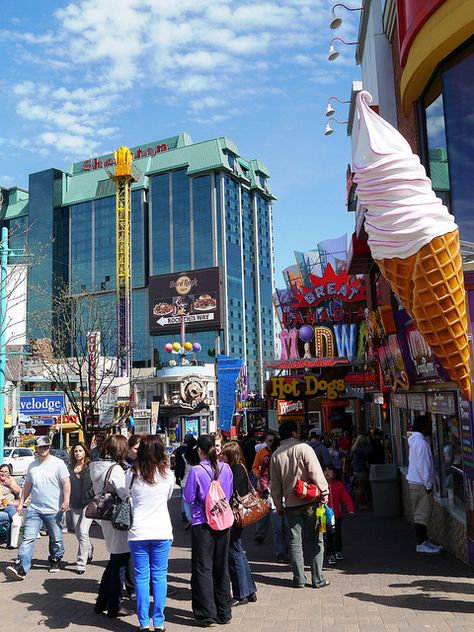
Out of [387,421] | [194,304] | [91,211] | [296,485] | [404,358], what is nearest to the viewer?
[296,485]

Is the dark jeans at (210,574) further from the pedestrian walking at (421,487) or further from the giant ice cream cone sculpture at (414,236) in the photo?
the pedestrian walking at (421,487)

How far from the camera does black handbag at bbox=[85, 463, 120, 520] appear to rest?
631 cm

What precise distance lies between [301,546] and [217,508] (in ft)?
5.14

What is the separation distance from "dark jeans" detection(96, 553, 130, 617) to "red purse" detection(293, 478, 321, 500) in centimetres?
196

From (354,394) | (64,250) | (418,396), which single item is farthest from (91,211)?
(418,396)

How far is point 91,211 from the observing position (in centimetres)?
12838

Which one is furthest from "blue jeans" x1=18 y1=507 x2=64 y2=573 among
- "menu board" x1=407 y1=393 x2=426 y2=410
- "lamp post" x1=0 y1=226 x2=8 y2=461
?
"menu board" x1=407 y1=393 x2=426 y2=410

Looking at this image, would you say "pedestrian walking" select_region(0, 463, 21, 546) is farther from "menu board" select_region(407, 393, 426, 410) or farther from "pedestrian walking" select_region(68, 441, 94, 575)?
"menu board" select_region(407, 393, 426, 410)

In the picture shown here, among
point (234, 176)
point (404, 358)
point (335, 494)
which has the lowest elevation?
point (335, 494)

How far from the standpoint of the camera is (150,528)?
18.3 feet

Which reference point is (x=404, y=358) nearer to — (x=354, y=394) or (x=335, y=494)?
(x=335, y=494)

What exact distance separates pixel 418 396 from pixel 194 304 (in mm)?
49489

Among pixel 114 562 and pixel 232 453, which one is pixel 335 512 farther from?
pixel 114 562

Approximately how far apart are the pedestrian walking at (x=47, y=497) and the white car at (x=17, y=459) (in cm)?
2005
